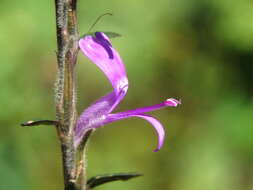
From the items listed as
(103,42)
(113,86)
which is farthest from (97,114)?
(103,42)

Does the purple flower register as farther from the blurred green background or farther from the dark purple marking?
the blurred green background

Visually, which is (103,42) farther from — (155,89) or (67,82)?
(155,89)

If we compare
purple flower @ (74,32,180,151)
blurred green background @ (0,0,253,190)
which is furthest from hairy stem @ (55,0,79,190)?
blurred green background @ (0,0,253,190)

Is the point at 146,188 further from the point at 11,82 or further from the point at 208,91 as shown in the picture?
the point at 11,82

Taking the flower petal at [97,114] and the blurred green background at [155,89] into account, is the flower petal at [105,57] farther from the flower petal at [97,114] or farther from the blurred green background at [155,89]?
the blurred green background at [155,89]

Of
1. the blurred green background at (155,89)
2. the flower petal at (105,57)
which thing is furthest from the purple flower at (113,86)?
the blurred green background at (155,89)

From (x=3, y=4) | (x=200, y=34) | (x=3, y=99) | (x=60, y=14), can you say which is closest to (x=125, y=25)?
(x=200, y=34)

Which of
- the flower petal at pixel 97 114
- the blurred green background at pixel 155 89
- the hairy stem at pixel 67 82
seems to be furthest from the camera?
the blurred green background at pixel 155 89
